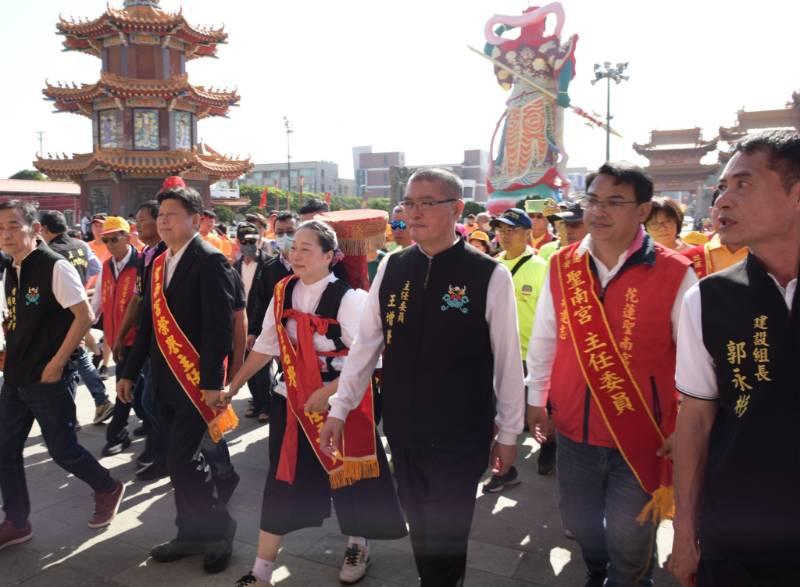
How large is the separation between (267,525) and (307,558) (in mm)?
488

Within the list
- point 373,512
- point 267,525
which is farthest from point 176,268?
point 373,512

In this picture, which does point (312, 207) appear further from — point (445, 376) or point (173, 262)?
point (445, 376)

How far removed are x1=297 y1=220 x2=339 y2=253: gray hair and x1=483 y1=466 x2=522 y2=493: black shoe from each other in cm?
198

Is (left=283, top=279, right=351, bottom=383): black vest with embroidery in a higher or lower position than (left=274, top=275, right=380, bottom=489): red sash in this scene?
higher

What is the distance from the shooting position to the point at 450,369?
87.2 inches

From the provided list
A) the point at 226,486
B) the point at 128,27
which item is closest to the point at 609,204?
the point at 226,486

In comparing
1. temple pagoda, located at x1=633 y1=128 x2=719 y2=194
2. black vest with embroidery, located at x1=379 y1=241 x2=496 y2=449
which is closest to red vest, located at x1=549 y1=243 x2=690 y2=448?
black vest with embroidery, located at x1=379 y1=241 x2=496 y2=449

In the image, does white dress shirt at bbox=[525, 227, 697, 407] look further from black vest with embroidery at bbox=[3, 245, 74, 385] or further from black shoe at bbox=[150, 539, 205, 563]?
black vest with embroidery at bbox=[3, 245, 74, 385]

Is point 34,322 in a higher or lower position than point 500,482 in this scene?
higher

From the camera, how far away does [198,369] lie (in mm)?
3037

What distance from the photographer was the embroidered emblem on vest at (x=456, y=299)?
2.24m

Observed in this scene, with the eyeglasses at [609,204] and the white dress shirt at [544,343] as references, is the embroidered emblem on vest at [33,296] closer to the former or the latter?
the white dress shirt at [544,343]

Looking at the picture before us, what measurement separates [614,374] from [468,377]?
1.84ft

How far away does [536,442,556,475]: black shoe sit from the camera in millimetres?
4227
